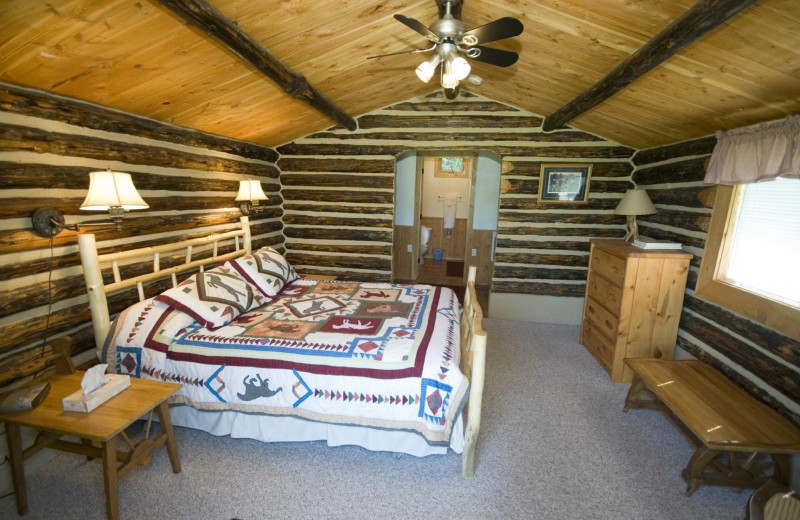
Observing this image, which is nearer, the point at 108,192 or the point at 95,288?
the point at 108,192

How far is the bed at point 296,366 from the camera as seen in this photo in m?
2.22

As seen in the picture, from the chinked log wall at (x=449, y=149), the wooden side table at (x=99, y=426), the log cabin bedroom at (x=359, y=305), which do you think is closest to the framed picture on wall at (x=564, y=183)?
the chinked log wall at (x=449, y=149)

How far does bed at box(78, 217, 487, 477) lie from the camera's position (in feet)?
7.28

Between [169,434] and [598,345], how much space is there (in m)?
3.95

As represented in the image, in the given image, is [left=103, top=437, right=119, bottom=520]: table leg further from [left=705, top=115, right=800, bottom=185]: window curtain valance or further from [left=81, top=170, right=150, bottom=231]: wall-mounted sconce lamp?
[left=705, top=115, right=800, bottom=185]: window curtain valance

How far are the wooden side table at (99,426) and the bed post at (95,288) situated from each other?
12.2 inches

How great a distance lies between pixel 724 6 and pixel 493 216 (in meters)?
4.94

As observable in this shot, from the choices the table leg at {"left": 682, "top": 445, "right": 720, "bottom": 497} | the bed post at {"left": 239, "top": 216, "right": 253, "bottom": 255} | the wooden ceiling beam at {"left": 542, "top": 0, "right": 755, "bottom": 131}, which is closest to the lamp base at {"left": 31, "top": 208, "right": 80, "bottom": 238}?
the bed post at {"left": 239, "top": 216, "right": 253, "bottom": 255}

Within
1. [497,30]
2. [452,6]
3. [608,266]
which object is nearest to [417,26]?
[497,30]

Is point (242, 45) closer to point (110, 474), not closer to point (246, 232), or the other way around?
→ point (246, 232)

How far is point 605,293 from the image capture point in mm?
3713

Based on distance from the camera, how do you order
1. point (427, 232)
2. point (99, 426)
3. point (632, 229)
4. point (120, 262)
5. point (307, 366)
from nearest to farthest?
point (99, 426) → point (307, 366) → point (120, 262) → point (632, 229) → point (427, 232)

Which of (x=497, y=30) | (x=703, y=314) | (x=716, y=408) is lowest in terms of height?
(x=716, y=408)

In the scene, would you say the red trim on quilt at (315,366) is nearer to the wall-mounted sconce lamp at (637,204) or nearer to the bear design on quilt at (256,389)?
the bear design on quilt at (256,389)
